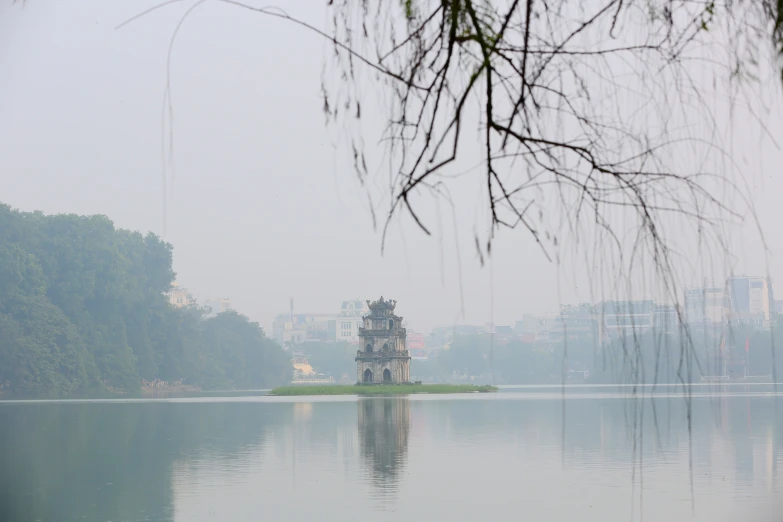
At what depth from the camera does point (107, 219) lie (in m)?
74.1

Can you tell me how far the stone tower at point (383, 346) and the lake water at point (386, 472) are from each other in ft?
85.1

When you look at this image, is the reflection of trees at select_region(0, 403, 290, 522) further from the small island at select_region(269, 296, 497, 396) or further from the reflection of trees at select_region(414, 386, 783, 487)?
the small island at select_region(269, 296, 497, 396)

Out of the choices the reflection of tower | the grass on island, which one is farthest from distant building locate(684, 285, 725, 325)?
the grass on island

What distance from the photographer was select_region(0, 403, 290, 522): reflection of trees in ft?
52.1

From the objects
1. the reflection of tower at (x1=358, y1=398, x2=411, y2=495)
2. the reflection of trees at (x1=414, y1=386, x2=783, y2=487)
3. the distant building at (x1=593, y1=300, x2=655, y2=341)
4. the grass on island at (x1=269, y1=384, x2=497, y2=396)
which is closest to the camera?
the distant building at (x1=593, y1=300, x2=655, y2=341)

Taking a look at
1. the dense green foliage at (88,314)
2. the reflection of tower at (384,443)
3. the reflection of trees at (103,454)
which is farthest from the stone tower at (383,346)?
the reflection of tower at (384,443)

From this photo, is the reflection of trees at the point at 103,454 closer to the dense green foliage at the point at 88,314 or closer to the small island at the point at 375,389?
the dense green foliage at the point at 88,314

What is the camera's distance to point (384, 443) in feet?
86.1

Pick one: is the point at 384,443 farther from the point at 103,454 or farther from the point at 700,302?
the point at 700,302

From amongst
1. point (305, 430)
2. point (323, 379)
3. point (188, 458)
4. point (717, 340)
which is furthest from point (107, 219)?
point (323, 379)

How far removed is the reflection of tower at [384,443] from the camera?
63.5ft

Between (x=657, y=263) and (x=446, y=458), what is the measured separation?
19.8 m

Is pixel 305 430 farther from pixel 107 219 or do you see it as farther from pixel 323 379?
pixel 323 379

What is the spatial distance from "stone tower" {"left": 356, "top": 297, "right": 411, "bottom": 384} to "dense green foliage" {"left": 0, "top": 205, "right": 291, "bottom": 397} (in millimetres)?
15837
